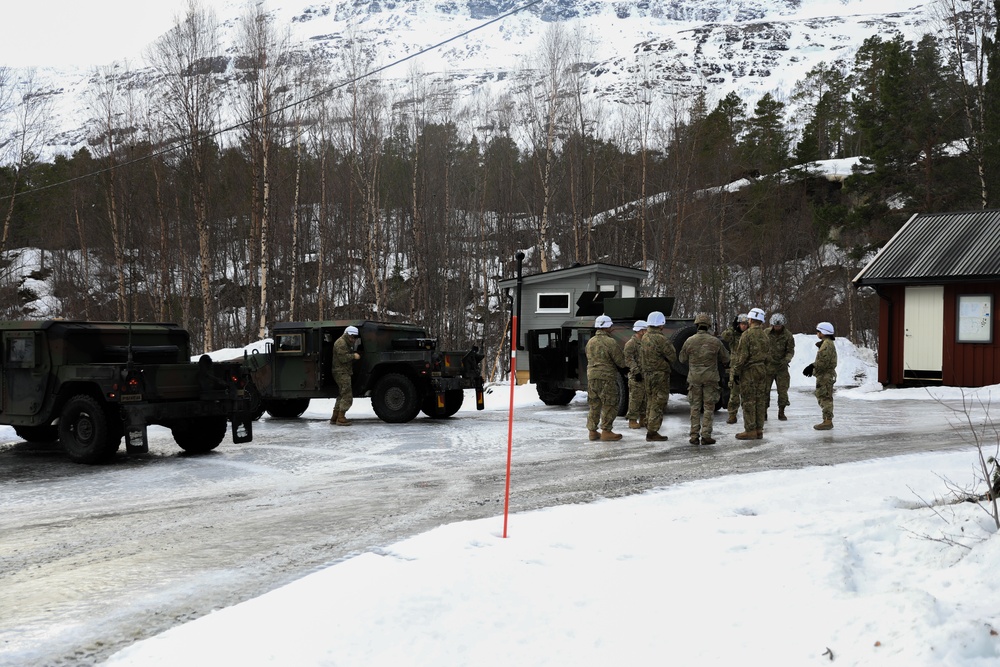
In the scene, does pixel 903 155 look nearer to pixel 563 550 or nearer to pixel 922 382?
pixel 922 382

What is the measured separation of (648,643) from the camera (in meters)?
4.29

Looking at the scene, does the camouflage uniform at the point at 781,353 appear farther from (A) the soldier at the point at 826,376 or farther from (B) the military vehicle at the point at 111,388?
(B) the military vehicle at the point at 111,388

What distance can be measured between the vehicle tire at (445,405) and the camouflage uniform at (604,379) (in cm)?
366

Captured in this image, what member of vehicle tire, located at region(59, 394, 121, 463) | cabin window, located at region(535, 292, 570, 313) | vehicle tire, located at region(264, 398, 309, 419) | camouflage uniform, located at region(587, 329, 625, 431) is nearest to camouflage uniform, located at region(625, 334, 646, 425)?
camouflage uniform, located at region(587, 329, 625, 431)

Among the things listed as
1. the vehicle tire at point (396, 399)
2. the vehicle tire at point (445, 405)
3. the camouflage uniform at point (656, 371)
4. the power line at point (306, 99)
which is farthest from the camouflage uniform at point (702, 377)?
the power line at point (306, 99)

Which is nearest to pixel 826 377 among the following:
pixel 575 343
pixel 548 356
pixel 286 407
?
pixel 575 343

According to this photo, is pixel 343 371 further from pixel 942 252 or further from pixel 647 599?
pixel 942 252

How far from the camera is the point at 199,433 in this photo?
1191 cm

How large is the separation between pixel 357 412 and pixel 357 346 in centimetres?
288

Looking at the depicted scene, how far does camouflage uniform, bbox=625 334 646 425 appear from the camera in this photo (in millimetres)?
13352

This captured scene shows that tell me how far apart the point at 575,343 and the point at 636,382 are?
4.18 m

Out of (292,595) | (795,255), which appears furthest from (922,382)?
(795,255)

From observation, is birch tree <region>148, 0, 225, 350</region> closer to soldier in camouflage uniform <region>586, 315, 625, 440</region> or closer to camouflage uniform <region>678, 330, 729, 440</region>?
soldier in camouflage uniform <region>586, 315, 625, 440</region>

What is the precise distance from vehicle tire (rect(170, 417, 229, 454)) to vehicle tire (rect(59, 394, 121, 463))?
1.22m
